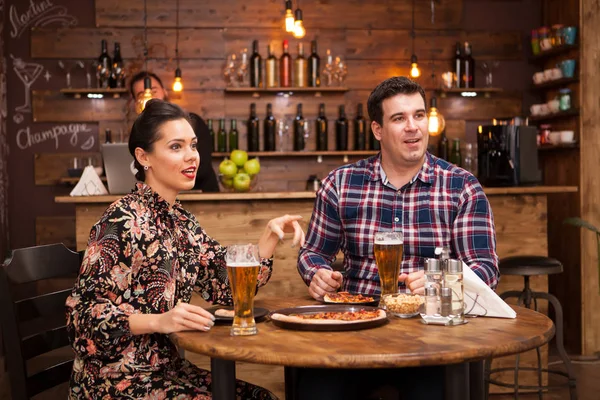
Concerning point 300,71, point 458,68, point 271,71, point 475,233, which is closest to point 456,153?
point 458,68

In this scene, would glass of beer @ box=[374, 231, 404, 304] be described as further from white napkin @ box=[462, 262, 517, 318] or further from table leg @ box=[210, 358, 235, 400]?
table leg @ box=[210, 358, 235, 400]

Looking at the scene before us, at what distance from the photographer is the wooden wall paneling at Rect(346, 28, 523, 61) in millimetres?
6684

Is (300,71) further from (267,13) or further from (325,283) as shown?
(325,283)

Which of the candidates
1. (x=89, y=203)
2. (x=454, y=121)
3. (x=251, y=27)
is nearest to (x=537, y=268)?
(x=89, y=203)

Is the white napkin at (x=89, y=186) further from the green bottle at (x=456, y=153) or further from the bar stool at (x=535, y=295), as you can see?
the green bottle at (x=456, y=153)

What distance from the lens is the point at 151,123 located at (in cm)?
229

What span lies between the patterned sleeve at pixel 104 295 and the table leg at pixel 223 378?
0.32 meters

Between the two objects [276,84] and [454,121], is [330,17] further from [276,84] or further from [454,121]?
[454,121]

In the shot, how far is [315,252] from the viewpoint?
2715 millimetres

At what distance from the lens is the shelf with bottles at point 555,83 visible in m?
5.70

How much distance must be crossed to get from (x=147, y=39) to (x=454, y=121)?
8.99 ft

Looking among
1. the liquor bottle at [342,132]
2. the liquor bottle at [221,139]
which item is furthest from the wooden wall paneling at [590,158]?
the liquor bottle at [221,139]

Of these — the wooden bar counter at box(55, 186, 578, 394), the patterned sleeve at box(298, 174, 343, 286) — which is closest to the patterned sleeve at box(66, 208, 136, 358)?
the patterned sleeve at box(298, 174, 343, 286)

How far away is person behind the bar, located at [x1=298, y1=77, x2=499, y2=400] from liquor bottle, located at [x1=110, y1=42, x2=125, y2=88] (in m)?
3.96
